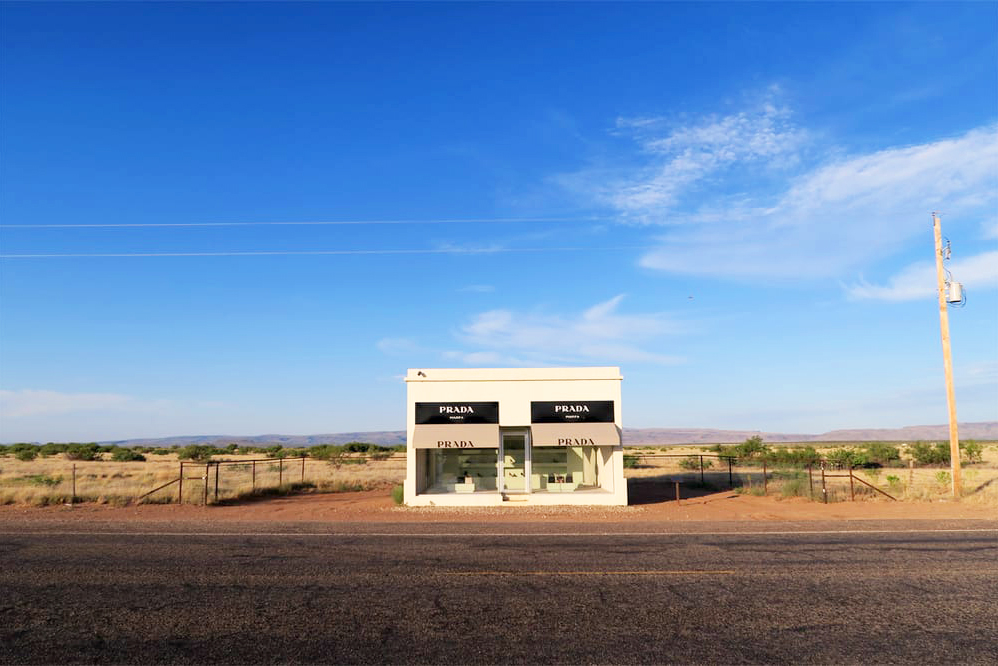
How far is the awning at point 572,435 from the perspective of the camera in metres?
24.8

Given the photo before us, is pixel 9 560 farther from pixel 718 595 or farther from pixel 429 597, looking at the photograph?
pixel 718 595

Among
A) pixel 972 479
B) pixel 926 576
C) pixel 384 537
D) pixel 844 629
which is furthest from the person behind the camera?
pixel 972 479

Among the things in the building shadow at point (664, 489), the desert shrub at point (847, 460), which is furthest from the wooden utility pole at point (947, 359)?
the desert shrub at point (847, 460)

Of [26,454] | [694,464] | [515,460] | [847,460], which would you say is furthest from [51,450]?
[847,460]

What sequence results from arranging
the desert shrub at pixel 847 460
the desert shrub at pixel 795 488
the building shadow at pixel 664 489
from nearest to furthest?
the desert shrub at pixel 795 488 → the building shadow at pixel 664 489 → the desert shrub at pixel 847 460

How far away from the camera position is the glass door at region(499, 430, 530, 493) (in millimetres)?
25328

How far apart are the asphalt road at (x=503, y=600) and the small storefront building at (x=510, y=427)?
9.21 meters

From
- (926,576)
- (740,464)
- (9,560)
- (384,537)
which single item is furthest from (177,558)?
(740,464)

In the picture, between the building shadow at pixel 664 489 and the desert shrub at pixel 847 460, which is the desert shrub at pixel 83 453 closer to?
the building shadow at pixel 664 489

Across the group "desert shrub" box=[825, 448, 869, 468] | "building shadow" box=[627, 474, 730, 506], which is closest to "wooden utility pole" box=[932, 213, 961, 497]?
"building shadow" box=[627, 474, 730, 506]

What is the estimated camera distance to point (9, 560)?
13289mm

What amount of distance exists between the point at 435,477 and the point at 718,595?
54.8 feet

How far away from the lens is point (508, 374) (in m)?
25.4

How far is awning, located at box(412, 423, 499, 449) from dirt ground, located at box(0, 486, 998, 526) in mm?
2125
